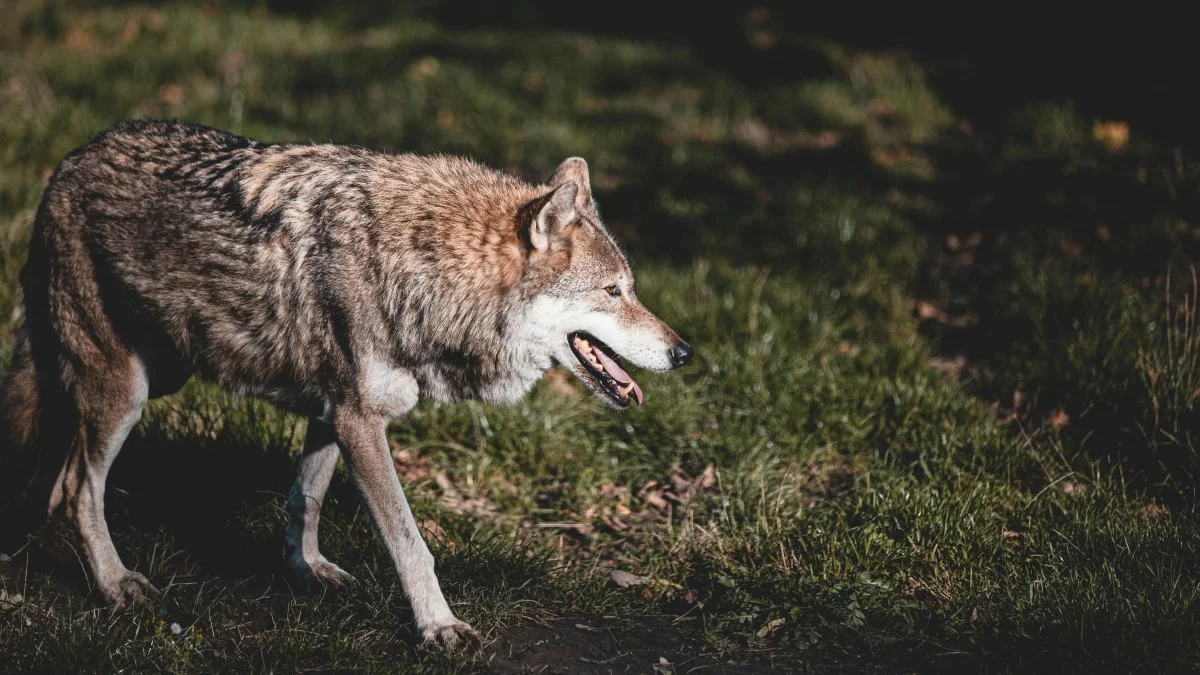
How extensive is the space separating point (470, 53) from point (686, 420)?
7089mm

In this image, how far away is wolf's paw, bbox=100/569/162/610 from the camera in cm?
375

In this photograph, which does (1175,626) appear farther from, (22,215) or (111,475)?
(22,215)

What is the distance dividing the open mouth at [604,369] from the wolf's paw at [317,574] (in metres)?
1.31

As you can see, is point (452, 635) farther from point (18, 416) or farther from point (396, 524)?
point (18, 416)

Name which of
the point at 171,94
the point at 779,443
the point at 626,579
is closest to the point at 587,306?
the point at 626,579

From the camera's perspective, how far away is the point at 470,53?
1103 centimetres

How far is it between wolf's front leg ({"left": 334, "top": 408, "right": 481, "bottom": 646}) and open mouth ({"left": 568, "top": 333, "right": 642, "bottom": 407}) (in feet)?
2.86

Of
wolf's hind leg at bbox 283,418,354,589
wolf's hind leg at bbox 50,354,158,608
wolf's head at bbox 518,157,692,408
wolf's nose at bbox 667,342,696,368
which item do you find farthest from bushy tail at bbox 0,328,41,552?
wolf's nose at bbox 667,342,696,368

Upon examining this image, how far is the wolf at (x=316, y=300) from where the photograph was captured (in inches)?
145

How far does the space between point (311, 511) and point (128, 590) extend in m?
0.74

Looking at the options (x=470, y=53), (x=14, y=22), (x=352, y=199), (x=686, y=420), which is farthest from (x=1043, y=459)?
(x=14, y=22)

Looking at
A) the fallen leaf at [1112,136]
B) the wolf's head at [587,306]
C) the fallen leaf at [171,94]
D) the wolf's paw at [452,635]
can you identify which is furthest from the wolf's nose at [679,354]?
the fallen leaf at [171,94]

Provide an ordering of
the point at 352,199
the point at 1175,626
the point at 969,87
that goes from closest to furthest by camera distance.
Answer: the point at 1175,626
the point at 352,199
the point at 969,87

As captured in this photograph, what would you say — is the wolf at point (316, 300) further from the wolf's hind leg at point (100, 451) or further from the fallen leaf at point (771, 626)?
the fallen leaf at point (771, 626)
